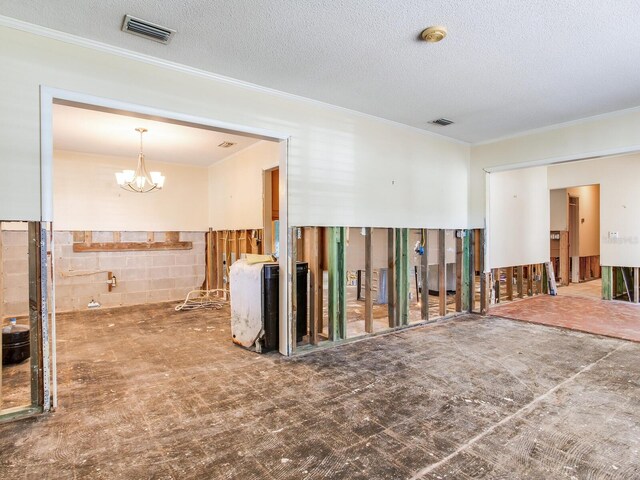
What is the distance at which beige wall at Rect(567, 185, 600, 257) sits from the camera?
9.42 metres

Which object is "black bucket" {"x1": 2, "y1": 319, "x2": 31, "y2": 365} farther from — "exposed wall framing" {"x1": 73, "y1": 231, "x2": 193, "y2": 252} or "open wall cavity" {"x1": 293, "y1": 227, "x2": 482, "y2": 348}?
"exposed wall framing" {"x1": 73, "y1": 231, "x2": 193, "y2": 252}

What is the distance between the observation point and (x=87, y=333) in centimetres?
469

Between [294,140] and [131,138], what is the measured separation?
309 cm

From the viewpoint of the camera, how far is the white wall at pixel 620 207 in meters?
6.62

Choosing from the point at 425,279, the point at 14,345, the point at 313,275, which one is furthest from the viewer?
the point at 425,279

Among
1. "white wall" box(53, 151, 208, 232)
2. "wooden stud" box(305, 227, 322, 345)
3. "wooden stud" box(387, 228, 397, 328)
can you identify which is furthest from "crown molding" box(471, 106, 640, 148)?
"white wall" box(53, 151, 208, 232)

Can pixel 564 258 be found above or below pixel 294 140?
below

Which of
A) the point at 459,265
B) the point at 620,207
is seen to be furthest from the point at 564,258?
the point at 459,265

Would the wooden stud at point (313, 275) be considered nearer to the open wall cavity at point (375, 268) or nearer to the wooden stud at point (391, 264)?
the open wall cavity at point (375, 268)

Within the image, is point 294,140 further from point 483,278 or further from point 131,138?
point 483,278

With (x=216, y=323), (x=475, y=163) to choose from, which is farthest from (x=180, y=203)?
(x=475, y=163)

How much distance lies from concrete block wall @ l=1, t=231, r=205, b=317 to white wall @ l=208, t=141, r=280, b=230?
0.90m

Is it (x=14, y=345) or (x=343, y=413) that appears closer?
(x=343, y=413)

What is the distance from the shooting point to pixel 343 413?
8.21 ft
